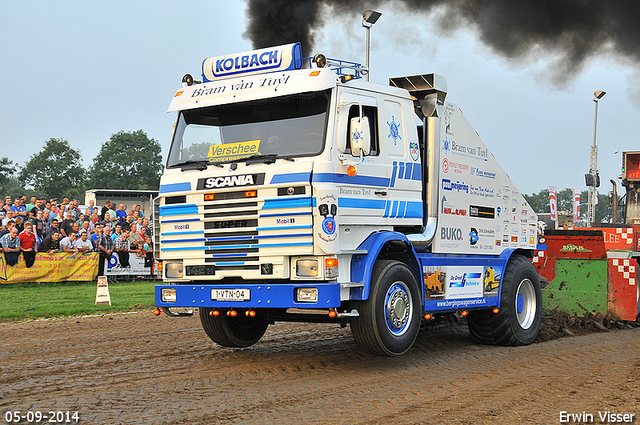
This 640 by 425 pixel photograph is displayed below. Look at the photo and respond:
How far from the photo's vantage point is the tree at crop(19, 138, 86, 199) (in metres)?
72.8

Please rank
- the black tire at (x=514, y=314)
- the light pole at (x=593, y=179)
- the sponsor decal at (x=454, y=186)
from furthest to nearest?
the light pole at (x=593, y=179), the black tire at (x=514, y=314), the sponsor decal at (x=454, y=186)

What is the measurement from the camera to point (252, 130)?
823 centimetres

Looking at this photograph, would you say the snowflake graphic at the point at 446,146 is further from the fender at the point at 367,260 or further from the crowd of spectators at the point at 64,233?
the crowd of spectators at the point at 64,233

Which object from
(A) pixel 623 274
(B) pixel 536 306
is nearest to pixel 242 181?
(B) pixel 536 306

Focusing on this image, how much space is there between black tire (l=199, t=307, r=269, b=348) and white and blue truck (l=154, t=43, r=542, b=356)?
2cm

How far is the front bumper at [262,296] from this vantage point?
7387mm

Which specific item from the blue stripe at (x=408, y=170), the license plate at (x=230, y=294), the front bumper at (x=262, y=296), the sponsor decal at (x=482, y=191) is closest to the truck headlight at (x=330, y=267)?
the front bumper at (x=262, y=296)

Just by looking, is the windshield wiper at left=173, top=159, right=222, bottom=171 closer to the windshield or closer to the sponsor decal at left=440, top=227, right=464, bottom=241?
the windshield

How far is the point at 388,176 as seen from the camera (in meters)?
8.36

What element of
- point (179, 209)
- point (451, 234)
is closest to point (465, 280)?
point (451, 234)

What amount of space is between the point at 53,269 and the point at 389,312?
13.5m

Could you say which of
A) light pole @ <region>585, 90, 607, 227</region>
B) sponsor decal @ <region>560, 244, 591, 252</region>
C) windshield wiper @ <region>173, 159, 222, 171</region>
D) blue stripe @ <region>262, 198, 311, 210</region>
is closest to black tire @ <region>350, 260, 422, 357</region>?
blue stripe @ <region>262, 198, 311, 210</region>

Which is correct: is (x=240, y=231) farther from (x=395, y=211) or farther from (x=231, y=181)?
(x=395, y=211)

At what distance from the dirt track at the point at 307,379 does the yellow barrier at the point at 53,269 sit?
298 inches
